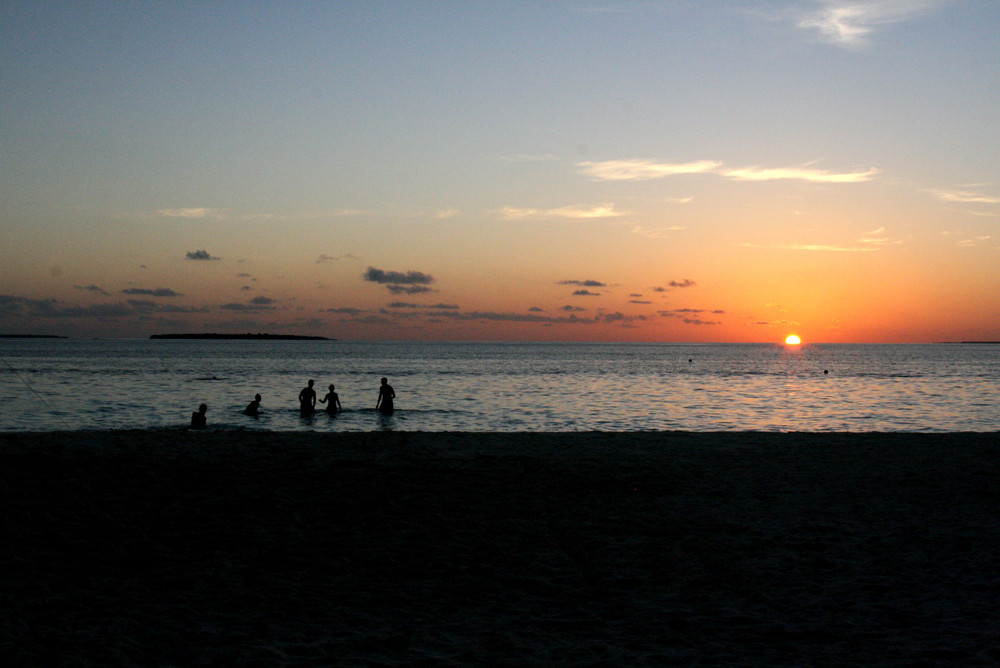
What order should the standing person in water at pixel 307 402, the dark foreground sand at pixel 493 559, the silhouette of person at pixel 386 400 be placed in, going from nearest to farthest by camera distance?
the dark foreground sand at pixel 493 559 → the standing person in water at pixel 307 402 → the silhouette of person at pixel 386 400

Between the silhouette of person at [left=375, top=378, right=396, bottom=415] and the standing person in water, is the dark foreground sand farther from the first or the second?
the silhouette of person at [left=375, top=378, right=396, bottom=415]

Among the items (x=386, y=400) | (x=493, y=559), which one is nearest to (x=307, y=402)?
(x=386, y=400)

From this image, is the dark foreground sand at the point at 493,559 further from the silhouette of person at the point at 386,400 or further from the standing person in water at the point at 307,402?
the silhouette of person at the point at 386,400

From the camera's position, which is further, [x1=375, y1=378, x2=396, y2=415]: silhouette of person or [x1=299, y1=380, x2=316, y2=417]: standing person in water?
[x1=375, y1=378, x2=396, y2=415]: silhouette of person

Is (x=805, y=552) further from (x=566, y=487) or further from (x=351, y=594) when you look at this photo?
(x=351, y=594)

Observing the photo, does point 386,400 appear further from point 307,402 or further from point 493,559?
point 493,559

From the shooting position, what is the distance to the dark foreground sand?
704 centimetres

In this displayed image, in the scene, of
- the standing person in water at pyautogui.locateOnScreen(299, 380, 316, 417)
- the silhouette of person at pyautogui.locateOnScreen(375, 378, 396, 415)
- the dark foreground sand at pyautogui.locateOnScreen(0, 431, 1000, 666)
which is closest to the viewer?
the dark foreground sand at pyautogui.locateOnScreen(0, 431, 1000, 666)

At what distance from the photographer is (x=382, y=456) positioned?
647 inches

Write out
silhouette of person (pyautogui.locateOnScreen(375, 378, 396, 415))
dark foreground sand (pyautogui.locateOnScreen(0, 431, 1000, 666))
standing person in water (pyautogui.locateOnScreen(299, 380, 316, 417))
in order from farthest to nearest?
silhouette of person (pyautogui.locateOnScreen(375, 378, 396, 415))
standing person in water (pyautogui.locateOnScreen(299, 380, 316, 417))
dark foreground sand (pyautogui.locateOnScreen(0, 431, 1000, 666))

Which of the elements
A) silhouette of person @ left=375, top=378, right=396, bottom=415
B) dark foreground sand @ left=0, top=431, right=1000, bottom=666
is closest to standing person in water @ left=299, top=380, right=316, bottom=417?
silhouette of person @ left=375, top=378, right=396, bottom=415

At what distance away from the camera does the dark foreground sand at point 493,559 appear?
704 cm

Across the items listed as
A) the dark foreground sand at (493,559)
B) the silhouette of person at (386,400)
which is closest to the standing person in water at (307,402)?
the silhouette of person at (386,400)

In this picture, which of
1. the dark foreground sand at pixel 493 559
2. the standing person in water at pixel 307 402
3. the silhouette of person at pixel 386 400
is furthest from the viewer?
the silhouette of person at pixel 386 400
